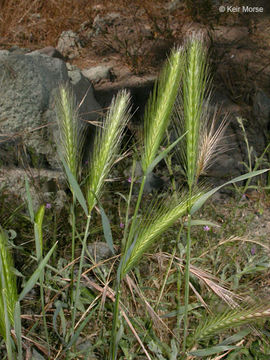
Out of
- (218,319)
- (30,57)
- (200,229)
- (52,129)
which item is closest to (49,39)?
(30,57)

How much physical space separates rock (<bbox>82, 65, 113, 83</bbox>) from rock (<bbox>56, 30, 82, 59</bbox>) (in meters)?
0.45

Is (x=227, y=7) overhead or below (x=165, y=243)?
overhead

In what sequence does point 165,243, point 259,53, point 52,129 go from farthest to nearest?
1. point 259,53
2. point 52,129
3. point 165,243

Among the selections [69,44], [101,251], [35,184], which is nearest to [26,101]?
[35,184]

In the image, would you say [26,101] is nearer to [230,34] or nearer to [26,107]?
[26,107]

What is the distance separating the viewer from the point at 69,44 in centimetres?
403

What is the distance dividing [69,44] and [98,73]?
0.64m

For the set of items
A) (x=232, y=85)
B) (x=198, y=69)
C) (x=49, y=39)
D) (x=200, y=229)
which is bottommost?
(x=200, y=229)

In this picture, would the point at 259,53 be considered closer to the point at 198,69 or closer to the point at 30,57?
the point at 30,57

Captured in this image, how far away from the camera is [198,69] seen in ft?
4.02

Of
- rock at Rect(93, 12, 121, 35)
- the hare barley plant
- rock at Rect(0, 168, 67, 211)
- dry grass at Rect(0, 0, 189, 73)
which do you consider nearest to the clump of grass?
the hare barley plant

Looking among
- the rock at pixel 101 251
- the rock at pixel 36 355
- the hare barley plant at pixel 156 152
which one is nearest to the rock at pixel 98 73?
the rock at pixel 101 251

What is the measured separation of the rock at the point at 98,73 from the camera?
Result: 142 inches

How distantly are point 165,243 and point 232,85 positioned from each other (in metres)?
1.75
